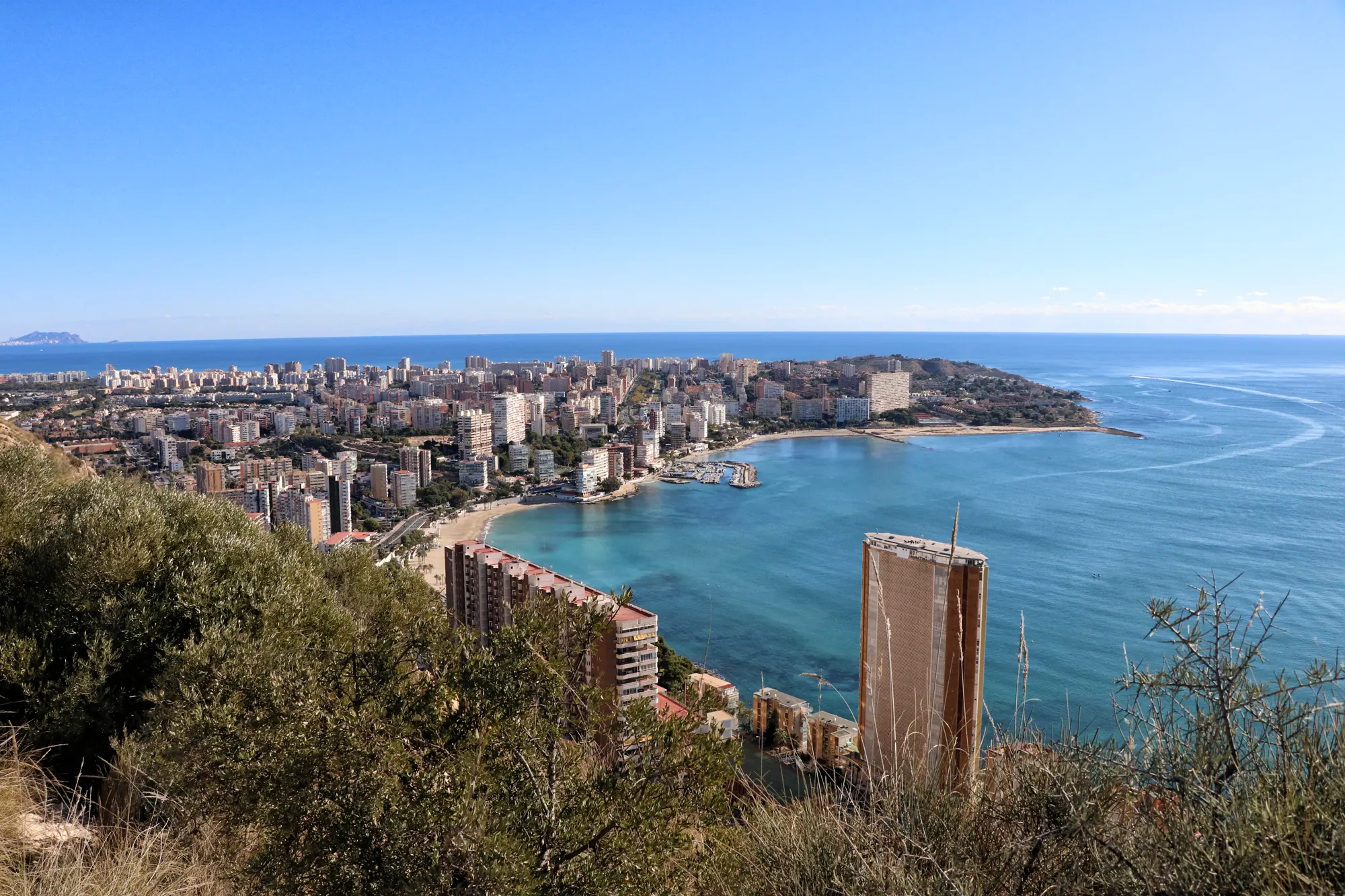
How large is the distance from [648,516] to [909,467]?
22.6 feet

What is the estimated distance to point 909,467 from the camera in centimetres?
1823

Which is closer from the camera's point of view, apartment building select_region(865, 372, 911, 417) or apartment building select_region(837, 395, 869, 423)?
apartment building select_region(837, 395, 869, 423)

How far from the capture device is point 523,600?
20.5 feet

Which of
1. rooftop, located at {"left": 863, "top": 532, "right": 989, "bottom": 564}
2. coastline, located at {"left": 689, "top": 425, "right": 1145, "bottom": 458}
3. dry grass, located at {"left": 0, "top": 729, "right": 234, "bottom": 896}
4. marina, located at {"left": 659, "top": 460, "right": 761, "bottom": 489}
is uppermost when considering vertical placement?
dry grass, located at {"left": 0, "top": 729, "right": 234, "bottom": 896}

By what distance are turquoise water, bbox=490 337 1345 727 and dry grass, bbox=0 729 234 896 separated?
2245 millimetres

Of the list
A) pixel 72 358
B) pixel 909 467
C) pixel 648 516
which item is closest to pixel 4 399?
pixel 648 516

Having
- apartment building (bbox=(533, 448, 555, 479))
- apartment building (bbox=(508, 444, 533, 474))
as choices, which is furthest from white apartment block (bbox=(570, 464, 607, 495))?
apartment building (bbox=(508, 444, 533, 474))

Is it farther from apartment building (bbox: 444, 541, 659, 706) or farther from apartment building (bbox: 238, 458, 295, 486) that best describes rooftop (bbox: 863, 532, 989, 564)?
apartment building (bbox: 238, 458, 295, 486)

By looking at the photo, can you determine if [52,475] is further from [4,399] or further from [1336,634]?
[4,399]

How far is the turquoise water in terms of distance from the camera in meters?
7.45

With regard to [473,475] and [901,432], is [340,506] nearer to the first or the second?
[473,475]

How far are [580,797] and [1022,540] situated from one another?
37.0 ft

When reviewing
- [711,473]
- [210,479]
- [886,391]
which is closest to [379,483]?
[210,479]

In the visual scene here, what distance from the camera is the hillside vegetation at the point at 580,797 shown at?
68cm
